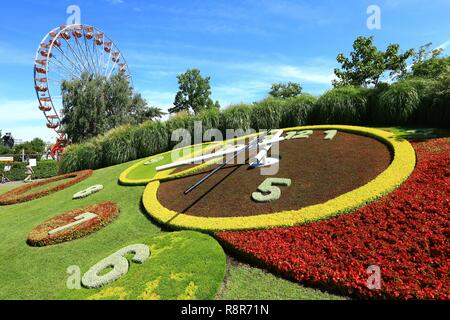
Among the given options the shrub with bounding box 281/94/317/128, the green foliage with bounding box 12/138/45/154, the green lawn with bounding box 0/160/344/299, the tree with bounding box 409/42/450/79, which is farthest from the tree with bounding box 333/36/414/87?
the green foliage with bounding box 12/138/45/154

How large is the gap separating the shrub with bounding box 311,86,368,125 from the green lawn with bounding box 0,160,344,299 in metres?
9.05

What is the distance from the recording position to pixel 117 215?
7680 mm

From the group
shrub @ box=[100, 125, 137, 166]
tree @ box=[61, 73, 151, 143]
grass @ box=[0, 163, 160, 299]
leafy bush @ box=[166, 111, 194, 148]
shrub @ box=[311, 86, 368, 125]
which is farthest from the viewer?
tree @ box=[61, 73, 151, 143]

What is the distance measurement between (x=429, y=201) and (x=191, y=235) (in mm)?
4356

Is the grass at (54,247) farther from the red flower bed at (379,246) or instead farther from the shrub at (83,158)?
the shrub at (83,158)

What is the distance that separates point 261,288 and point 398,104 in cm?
967

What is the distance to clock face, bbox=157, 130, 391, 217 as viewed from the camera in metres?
6.31

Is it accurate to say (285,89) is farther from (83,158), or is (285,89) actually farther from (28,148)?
(28,148)

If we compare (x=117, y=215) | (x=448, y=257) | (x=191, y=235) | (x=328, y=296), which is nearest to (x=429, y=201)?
(x=448, y=257)

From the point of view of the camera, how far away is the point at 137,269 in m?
4.79

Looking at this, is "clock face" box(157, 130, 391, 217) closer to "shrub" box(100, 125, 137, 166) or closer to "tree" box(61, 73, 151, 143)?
"shrub" box(100, 125, 137, 166)

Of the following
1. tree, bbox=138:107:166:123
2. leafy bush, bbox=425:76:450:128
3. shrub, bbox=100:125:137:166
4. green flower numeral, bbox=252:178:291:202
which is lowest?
green flower numeral, bbox=252:178:291:202

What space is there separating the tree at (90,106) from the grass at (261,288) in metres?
34.1

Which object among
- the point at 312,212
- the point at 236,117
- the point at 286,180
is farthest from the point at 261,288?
the point at 236,117
